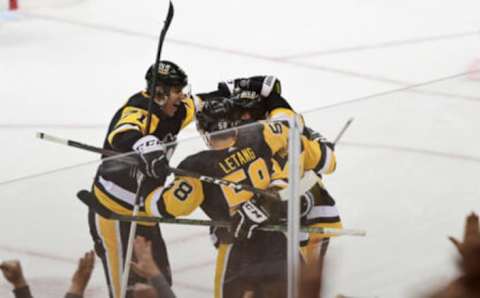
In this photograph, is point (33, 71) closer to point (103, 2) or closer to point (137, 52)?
point (137, 52)

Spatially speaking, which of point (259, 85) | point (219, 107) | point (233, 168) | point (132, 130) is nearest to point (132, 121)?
point (132, 130)

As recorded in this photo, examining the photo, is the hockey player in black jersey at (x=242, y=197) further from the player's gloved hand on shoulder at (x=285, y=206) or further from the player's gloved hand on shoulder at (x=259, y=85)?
the player's gloved hand on shoulder at (x=259, y=85)

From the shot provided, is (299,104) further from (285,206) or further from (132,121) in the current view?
(285,206)

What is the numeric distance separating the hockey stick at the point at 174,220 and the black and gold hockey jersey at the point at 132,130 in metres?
0.02

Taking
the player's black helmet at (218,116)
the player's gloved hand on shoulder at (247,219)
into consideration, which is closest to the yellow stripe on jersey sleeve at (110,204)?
the player's gloved hand on shoulder at (247,219)

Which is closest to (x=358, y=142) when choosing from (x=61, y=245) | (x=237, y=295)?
(x=237, y=295)

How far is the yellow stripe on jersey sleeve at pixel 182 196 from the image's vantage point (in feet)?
8.66

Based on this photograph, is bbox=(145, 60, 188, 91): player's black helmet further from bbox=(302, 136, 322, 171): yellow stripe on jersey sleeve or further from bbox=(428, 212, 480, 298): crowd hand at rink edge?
bbox=(428, 212, 480, 298): crowd hand at rink edge

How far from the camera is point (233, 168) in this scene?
2631 millimetres

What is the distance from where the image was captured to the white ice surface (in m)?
2.56

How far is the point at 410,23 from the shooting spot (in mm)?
6461

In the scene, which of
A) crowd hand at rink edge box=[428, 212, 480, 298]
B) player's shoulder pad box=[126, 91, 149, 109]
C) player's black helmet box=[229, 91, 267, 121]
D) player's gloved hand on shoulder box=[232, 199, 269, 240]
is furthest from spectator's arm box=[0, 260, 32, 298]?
crowd hand at rink edge box=[428, 212, 480, 298]

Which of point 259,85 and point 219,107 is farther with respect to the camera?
point 259,85

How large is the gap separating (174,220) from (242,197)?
19 cm
